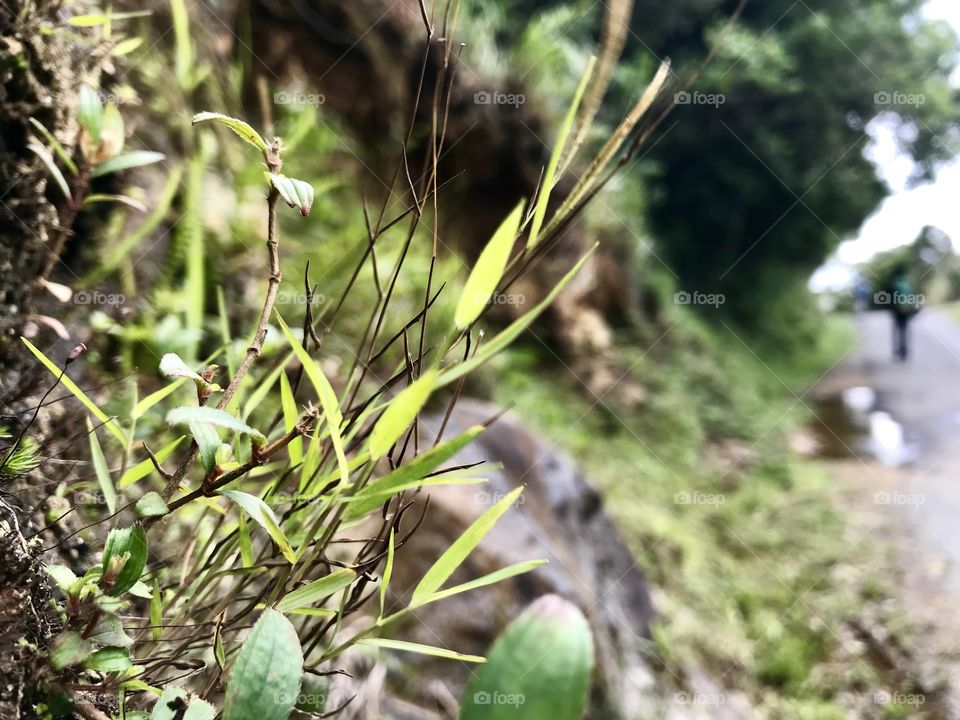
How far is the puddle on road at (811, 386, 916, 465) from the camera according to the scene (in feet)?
16.1

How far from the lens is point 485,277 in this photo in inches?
15.8

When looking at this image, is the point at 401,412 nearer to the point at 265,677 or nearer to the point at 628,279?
the point at 265,677

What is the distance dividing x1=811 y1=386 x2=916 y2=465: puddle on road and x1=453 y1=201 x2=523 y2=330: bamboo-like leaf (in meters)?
5.41

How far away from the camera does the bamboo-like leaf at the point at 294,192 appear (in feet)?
1.28

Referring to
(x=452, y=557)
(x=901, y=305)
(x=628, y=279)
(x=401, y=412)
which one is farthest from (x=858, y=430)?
(x=401, y=412)

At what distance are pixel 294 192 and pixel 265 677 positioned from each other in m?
0.30

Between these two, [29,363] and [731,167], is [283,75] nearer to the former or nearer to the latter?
[29,363]

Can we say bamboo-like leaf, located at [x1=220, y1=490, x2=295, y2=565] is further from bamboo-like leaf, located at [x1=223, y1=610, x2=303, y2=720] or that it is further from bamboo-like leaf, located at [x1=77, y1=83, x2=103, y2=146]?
bamboo-like leaf, located at [x1=77, y1=83, x2=103, y2=146]

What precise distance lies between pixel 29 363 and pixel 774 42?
6272 mm

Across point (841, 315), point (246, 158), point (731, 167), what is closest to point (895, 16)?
point (731, 167)

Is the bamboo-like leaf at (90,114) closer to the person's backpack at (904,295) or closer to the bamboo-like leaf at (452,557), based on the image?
the bamboo-like leaf at (452,557)

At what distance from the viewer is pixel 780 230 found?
661 centimetres

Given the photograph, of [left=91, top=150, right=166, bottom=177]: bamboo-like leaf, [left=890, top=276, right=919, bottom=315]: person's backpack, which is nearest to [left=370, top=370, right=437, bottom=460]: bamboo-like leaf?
[left=91, top=150, right=166, bottom=177]: bamboo-like leaf

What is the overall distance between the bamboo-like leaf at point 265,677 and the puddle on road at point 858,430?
549cm
